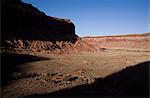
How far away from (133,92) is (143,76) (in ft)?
11.1

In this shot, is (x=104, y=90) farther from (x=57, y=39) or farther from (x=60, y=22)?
(x=60, y=22)

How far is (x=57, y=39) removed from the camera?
5344 cm

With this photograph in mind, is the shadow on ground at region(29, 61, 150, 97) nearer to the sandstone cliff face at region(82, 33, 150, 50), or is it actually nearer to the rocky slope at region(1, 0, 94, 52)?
the rocky slope at region(1, 0, 94, 52)

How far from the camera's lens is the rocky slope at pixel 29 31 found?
4016cm

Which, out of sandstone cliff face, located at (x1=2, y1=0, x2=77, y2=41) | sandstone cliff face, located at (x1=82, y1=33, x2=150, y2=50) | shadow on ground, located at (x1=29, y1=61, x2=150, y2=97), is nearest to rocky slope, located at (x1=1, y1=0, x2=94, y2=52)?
sandstone cliff face, located at (x1=2, y1=0, x2=77, y2=41)

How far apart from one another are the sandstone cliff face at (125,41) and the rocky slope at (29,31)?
32116 mm

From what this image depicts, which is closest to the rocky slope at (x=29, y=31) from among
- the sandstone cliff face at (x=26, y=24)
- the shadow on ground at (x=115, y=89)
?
the sandstone cliff face at (x=26, y=24)

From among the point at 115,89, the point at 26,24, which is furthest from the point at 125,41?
the point at 115,89

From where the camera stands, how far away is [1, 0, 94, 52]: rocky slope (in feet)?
132

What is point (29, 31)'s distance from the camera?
4862 centimetres

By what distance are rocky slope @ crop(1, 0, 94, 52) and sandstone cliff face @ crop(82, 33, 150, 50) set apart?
32116mm

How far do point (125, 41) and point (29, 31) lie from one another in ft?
183

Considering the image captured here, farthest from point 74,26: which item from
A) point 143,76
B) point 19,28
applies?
point 143,76

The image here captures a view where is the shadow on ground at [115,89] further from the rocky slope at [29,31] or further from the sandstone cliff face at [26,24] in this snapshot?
the sandstone cliff face at [26,24]
